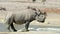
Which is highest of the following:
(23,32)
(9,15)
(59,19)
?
(9,15)

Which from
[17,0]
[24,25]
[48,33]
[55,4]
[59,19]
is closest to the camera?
[48,33]

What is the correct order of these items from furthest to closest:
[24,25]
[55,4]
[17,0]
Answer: [17,0] → [55,4] → [24,25]

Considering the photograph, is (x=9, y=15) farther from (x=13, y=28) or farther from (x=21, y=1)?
(x=21, y=1)

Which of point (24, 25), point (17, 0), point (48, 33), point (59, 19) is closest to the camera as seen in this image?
point (48, 33)

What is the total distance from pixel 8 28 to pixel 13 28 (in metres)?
0.09

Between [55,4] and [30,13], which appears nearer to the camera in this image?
[30,13]

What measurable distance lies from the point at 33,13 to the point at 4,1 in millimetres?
4524

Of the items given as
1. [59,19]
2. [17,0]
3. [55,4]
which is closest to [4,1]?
[17,0]

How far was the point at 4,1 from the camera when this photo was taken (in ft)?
27.2

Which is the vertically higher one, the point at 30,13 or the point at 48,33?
the point at 30,13

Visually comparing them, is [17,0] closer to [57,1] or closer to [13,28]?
[57,1]

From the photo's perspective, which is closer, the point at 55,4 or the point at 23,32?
the point at 23,32

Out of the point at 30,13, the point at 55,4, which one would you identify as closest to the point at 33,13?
the point at 30,13

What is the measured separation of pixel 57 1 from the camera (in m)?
8.38
